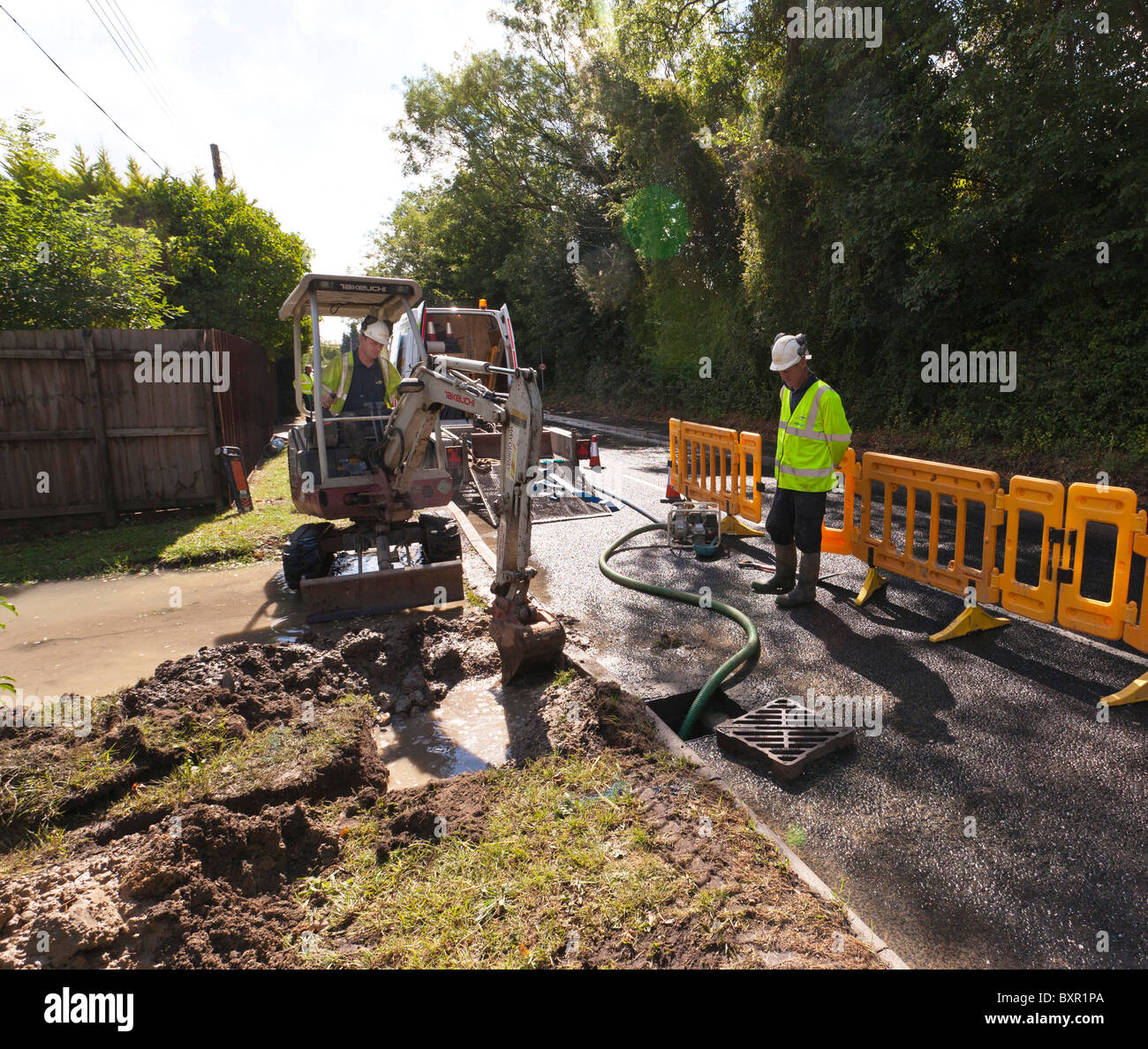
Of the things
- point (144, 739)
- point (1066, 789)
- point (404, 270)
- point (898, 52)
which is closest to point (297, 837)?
point (144, 739)

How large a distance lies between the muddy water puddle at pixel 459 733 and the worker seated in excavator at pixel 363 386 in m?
3.26

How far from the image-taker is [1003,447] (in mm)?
12734

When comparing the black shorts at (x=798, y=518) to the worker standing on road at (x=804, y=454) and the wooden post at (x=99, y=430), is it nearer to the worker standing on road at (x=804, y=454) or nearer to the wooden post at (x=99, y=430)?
the worker standing on road at (x=804, y=454)

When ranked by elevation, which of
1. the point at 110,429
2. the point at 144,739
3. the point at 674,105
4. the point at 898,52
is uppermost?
the point at 674,105

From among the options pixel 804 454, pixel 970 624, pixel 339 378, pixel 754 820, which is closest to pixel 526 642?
pixel 754 820

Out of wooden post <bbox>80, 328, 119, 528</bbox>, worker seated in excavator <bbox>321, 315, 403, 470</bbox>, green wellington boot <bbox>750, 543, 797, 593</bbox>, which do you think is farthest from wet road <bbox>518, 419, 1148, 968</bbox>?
wooden post <bbox>80, 328, 119, 528</bbox>

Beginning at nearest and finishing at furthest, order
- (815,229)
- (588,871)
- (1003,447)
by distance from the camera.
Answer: (588,871) → (1003,447) → (815,229)

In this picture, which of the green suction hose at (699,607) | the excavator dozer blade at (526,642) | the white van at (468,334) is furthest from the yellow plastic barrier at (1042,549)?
the white van at (468,334)

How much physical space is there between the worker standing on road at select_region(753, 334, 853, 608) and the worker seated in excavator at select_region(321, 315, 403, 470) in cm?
→ 380

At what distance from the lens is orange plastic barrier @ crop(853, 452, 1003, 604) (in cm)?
568

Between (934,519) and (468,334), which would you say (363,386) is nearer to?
(934,519)

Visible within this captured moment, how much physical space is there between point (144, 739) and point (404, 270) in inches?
2056

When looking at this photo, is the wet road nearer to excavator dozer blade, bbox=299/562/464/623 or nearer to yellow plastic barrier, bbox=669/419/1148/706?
yellow plastic barrier, bbox=669/419/1148/706

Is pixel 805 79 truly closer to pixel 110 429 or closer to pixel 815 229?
pixel 815 229
